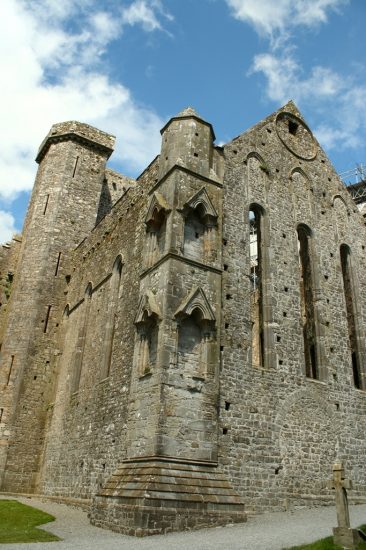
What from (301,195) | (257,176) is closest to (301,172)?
(301,195)

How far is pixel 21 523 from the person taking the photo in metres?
9.44

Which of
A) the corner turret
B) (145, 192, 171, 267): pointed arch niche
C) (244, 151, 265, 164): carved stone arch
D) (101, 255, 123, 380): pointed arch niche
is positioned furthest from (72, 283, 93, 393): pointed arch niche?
(244, 151, 265, 164): carved stone arch

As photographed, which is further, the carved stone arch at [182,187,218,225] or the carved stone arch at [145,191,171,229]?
the carved stone arch at [182,187,218,225]

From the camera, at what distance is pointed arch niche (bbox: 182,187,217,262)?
11547 millimetres

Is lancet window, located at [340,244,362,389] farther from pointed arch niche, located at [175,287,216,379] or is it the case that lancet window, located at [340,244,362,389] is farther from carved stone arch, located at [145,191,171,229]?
carved stone arch, located at [145,191,171,229]

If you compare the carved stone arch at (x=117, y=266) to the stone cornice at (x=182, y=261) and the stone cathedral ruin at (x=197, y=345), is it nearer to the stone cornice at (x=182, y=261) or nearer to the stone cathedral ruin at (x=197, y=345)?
the stone cathedral ruin at (x=197, y=345)

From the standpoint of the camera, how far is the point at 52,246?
19859 millimetres

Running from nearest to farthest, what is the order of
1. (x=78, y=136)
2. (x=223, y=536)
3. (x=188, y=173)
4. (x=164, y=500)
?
1. (x=223, y=536)
2. (x=164, y=500)
3. (x=188, y=173)
4. (x=78, y=136)

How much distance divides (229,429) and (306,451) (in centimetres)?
249

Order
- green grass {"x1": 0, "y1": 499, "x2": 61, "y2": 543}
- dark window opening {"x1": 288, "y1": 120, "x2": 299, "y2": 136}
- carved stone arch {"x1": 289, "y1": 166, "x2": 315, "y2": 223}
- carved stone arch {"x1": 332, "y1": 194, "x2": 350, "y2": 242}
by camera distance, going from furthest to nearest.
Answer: dark window opening {"x1": 288, "y1": 120, "x2": 299, "y2": 136} < carved stone arch {"x1": 332, "y1": 194, "x2": 350, "y2": 242} < carved stone arch {"x1": 289, "y1": 166, "x2": 315, "y2": 223} < green grass {"x1": 0, "y1": 499, "x2": 61, "y2": 543}

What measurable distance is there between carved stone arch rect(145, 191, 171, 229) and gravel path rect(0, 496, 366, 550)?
6844 mm

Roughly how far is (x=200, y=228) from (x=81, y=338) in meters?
6.86

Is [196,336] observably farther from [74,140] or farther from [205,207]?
[74,140]

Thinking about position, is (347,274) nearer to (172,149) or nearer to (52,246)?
(172,149)
